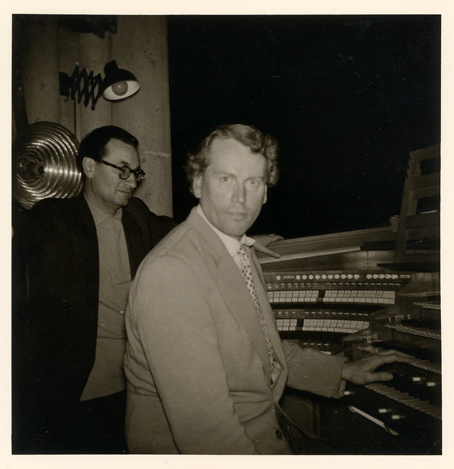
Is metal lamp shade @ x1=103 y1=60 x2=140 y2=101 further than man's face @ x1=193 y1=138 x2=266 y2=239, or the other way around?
metal lamp shade @ x1=103 y1=60 x2=140 y2=101

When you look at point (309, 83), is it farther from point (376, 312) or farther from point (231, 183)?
point (376, 312)

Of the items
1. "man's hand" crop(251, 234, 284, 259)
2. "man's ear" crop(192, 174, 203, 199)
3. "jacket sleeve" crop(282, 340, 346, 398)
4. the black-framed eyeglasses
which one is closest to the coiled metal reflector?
the black-framed eyeglasses

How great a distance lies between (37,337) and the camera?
7.32 feet

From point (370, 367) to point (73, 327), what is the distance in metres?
1.63

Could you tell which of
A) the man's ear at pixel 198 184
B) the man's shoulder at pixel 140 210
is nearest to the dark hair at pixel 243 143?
the man's ear at pixel 198 184

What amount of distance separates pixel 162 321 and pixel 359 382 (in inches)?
46.3

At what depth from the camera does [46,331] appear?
7.30 feet

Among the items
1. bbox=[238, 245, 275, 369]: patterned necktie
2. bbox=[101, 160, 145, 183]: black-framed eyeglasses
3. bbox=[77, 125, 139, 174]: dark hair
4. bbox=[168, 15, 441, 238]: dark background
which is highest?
bbox=[168, 15, 441, 238]: dark background

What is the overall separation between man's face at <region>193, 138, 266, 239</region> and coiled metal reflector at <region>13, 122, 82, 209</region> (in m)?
0.90

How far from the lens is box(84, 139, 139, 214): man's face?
2.32m

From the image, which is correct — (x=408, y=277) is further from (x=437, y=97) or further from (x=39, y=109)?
(x=39, y=109)

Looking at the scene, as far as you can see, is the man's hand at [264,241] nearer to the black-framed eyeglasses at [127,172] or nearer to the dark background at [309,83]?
the dark background at [309,83]

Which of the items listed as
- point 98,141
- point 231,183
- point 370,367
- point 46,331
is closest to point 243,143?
point 231,183

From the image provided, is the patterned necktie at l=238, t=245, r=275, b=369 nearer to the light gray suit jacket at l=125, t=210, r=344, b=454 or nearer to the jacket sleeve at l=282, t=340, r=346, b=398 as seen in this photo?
the light gray suit jacket at l=125, t=210, r=344, b=454
